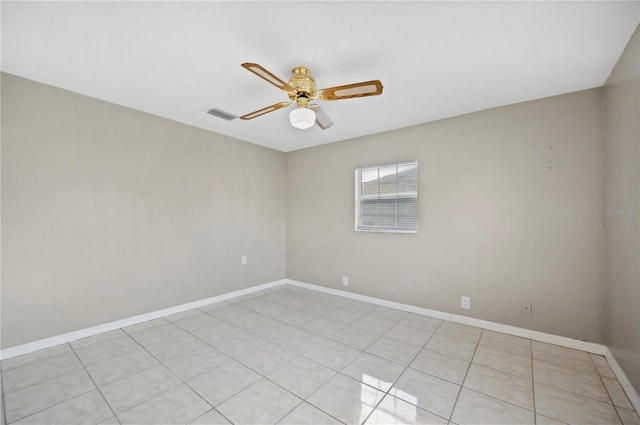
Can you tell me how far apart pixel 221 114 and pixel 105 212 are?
5.20ft

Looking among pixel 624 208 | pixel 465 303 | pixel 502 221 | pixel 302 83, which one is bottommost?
pixel 465 303

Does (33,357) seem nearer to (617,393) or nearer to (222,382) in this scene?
(222,382)

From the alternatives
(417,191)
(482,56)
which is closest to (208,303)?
(417,191)

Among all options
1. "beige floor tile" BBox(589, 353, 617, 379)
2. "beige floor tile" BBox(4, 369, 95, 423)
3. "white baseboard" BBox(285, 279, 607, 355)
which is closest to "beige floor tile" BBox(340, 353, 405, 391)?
"white baseboard" BBox(285, 279, 607, 355)

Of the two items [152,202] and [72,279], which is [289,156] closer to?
[152,202]

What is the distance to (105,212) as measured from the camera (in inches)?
106

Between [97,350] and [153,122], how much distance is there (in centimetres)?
237

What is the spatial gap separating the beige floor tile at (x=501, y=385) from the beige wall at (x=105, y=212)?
10.1ft

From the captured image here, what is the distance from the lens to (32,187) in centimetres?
228

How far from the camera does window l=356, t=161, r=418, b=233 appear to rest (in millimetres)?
3328

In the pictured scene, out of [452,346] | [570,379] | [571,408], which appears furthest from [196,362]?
[570,379]

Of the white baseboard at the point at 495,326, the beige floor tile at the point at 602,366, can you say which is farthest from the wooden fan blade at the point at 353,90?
the beige floor tile at the point at 602,366

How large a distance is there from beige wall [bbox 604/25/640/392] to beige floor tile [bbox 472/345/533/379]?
1.83 feet

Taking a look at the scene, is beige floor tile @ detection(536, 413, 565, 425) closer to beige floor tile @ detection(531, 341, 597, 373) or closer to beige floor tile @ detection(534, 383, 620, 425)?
beige floor tile @ detection(534, 383, 620, 425)
